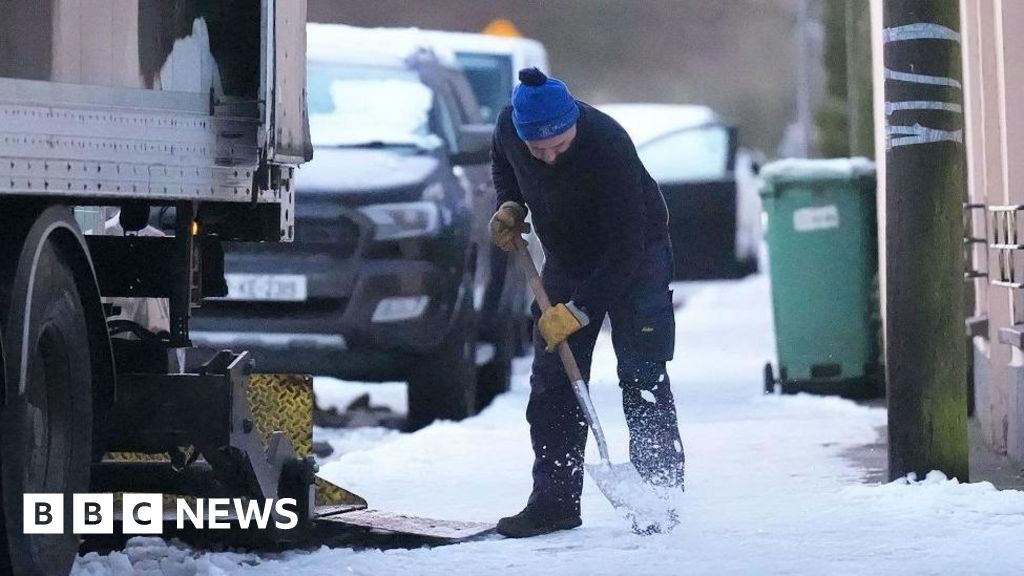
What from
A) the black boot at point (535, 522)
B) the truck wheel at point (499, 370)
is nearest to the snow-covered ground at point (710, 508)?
the black boot at point (535, 522)

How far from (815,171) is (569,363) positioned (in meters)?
5.66

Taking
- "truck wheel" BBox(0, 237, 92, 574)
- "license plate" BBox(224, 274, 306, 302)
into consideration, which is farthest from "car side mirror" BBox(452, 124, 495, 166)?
"truck wheel" BBox(0, 237, 92, 574)

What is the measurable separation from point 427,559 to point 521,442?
371 cm

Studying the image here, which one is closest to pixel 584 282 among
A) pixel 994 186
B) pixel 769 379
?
pixel 994 186

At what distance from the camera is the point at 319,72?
12.3 meters

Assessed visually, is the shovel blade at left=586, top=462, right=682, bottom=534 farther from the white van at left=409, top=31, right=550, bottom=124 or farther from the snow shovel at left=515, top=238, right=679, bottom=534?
the white van at left=409, top=31, right=550, bottom=124

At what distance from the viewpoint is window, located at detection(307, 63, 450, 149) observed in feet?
38.3

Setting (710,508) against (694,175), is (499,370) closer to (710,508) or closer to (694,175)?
(710,508)

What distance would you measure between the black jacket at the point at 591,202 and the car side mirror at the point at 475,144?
3.28 m

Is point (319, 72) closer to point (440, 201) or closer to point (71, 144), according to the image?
point (440, 201)

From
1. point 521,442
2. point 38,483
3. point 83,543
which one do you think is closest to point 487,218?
point 521,442

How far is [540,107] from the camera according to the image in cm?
722

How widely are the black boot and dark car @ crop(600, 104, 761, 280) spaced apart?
1585cm

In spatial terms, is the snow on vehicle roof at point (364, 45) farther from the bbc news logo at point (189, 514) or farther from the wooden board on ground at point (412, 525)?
the bbc news logo at point (189, 514)
